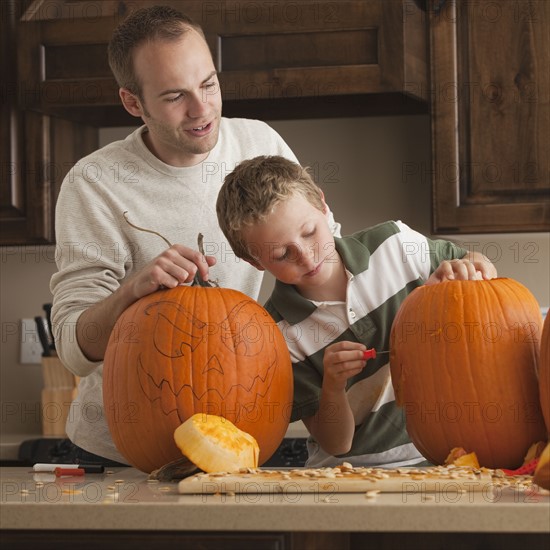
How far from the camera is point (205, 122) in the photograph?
1.37 meters

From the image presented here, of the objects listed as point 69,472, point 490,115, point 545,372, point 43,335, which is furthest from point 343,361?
point 43,335

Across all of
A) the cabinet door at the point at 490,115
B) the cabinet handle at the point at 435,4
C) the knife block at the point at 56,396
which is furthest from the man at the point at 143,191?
the knife block at the point at 56,396

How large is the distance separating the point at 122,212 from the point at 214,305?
42 cm

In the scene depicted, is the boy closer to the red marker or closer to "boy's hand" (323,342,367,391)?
"boy's hand" (323,342,367,391)

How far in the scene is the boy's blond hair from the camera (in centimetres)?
116

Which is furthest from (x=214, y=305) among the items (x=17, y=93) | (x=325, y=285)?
(x=17, y=93)

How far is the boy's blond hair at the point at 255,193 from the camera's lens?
1158mm

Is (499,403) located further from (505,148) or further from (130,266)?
(505,148)

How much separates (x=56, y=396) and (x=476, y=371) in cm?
180

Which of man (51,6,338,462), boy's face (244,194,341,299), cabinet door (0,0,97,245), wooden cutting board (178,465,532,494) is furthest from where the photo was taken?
cabinet door (0,0,97,245)

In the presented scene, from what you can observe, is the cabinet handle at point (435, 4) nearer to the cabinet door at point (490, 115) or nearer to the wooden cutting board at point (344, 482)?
the cabinet door at point (490, 115)

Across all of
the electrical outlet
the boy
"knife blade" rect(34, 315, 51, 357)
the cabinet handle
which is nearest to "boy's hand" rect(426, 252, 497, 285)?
the boy

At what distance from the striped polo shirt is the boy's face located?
64 mm

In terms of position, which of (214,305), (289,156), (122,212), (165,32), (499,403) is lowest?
(499,403)
